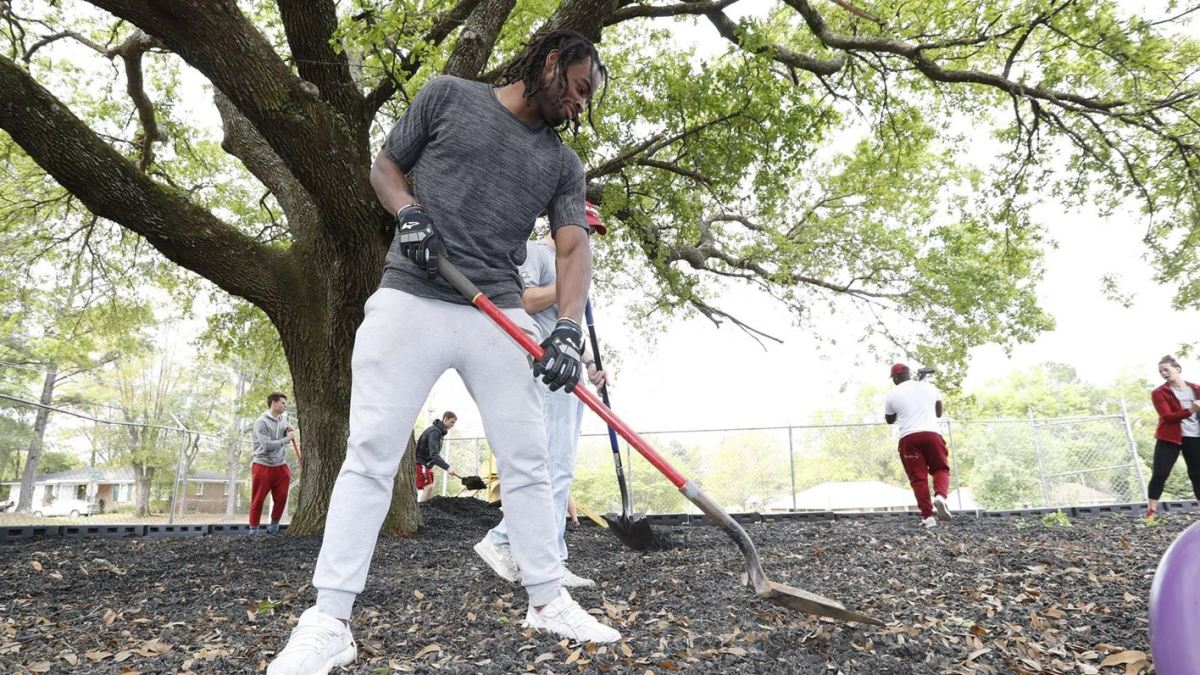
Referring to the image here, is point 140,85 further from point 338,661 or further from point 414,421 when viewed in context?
point 338,661

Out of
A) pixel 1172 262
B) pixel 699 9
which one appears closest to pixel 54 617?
pixel 699 9

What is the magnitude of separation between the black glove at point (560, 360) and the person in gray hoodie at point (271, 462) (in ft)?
21.7

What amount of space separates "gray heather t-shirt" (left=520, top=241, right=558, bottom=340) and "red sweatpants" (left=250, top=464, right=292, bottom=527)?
572 centimetres

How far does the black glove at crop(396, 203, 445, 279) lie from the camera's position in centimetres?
209

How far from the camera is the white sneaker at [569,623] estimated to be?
2191 millimetres

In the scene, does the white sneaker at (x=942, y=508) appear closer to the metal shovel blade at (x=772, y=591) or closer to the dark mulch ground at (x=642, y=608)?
the dark mulch ground at (x=642, y=608)

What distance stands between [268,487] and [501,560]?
5.78 m

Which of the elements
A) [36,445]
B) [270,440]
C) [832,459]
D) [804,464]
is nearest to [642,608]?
[270,440]

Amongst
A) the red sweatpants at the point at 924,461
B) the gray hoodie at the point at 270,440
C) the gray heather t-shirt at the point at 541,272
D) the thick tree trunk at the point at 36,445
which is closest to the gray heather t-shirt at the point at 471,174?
the gray heather t-shirt at the point at 541,272

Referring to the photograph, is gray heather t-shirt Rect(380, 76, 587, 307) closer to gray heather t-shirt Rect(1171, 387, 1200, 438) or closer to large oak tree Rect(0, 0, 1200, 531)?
large oak tree Rect(0, 0, 1200, 531)

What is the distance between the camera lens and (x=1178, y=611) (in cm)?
139

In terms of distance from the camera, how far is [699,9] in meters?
6.71

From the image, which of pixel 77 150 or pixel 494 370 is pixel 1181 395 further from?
pixel 77 150

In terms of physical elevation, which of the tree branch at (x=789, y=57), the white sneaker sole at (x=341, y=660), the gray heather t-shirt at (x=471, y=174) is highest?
the tree branch at (x=789, y=57)
